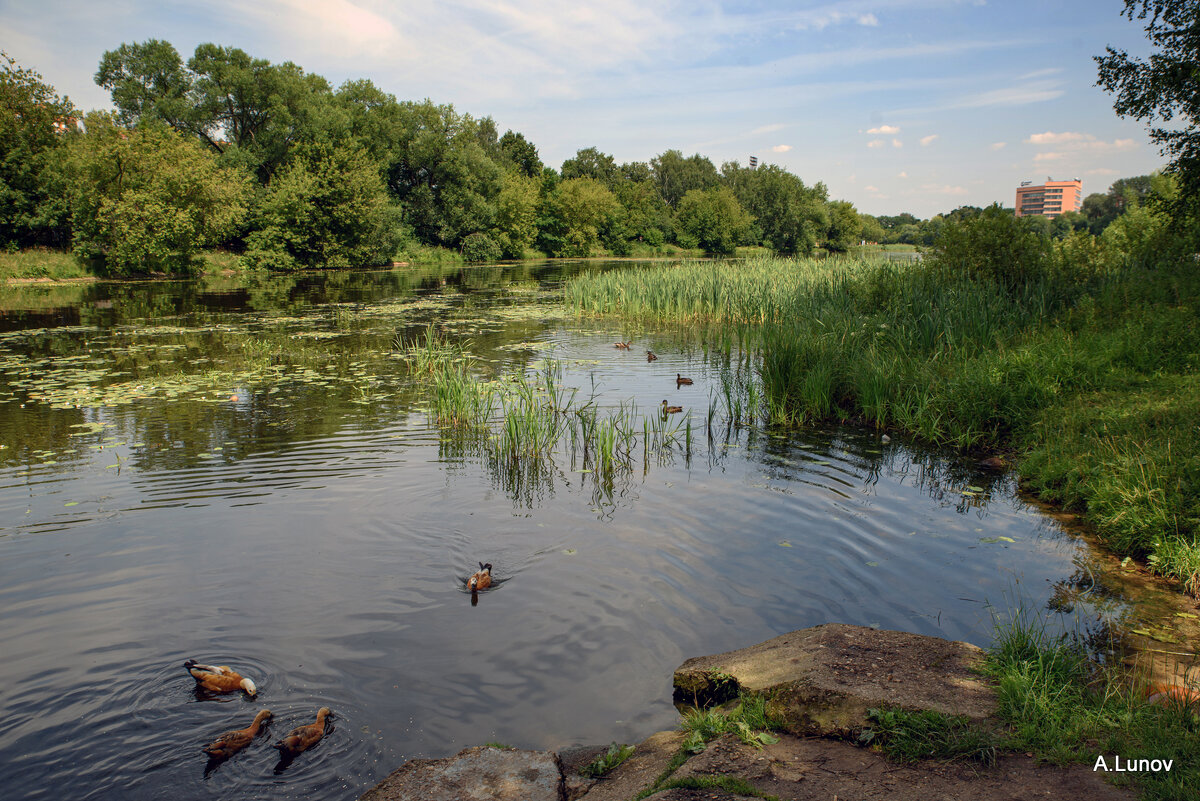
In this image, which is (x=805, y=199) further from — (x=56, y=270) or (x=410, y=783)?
(x=410, y=783)

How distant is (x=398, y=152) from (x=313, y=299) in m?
33.7

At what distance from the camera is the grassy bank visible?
625cm

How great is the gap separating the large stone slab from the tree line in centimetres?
1323

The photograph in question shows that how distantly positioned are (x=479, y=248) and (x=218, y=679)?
56044mm

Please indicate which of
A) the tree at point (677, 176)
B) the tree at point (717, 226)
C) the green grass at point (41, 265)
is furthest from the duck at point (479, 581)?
the tree at point (677, 176)

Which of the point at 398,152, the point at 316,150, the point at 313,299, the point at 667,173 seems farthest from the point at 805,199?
the point at 313,299

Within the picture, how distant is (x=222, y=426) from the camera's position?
9.71 m

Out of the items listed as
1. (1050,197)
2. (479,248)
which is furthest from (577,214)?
(1050,197)

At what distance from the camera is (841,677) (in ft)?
11.9

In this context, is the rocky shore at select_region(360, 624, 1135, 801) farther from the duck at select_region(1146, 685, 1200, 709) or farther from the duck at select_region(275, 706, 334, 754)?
the duck at select_region(1146, 685, 1200, 709)

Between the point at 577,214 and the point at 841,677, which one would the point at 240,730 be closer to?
the point at 841,677

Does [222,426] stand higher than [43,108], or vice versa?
[43,108]

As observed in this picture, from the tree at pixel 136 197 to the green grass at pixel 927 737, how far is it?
39.6 metres

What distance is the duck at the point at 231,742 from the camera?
368cm
